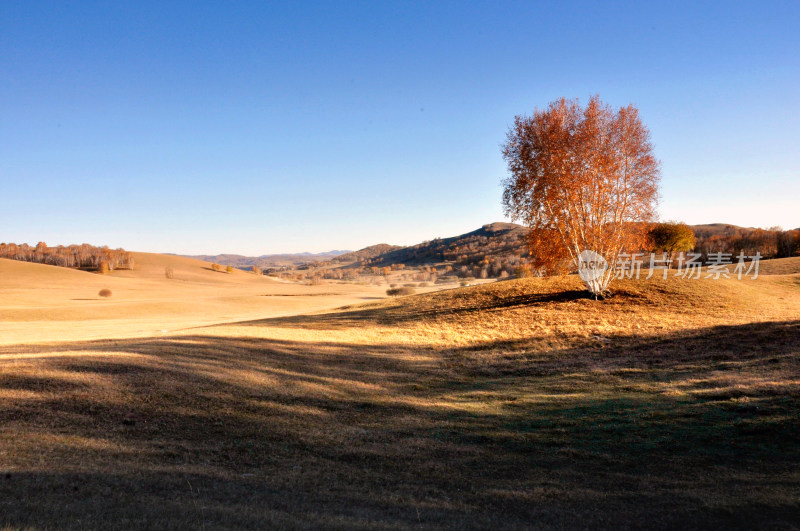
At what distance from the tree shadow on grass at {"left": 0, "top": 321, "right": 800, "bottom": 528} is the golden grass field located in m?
0.06

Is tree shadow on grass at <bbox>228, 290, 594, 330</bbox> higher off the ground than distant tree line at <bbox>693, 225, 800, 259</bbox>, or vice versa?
distant tree line at <bbox>693, 225, 800, 259</bbox>

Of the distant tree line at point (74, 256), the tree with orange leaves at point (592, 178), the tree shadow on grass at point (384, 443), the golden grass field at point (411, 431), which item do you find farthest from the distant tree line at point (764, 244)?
the distant tree line at point (74, 256)

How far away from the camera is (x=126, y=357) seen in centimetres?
1516

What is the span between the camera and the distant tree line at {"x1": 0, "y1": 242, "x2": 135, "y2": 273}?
374 ft

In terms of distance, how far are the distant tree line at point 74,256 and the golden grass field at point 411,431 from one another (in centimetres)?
11214

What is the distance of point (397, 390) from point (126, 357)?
9.25 m

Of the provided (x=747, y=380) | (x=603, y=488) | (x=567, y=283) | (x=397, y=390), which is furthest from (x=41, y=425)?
(x=567, y=283)

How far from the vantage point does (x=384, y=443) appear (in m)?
10.5

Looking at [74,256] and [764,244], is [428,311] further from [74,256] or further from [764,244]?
[74,256]

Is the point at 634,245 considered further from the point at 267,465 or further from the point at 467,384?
the point at 267,465

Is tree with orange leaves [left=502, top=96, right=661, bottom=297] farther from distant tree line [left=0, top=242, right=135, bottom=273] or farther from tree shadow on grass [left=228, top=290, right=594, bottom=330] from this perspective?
distant tree line [left=0, top=242, right=135, bottom=273]

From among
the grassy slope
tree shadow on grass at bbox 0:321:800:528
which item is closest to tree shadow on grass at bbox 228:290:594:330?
the grassy slope

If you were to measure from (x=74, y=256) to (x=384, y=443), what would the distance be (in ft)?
443

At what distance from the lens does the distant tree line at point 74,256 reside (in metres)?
114
